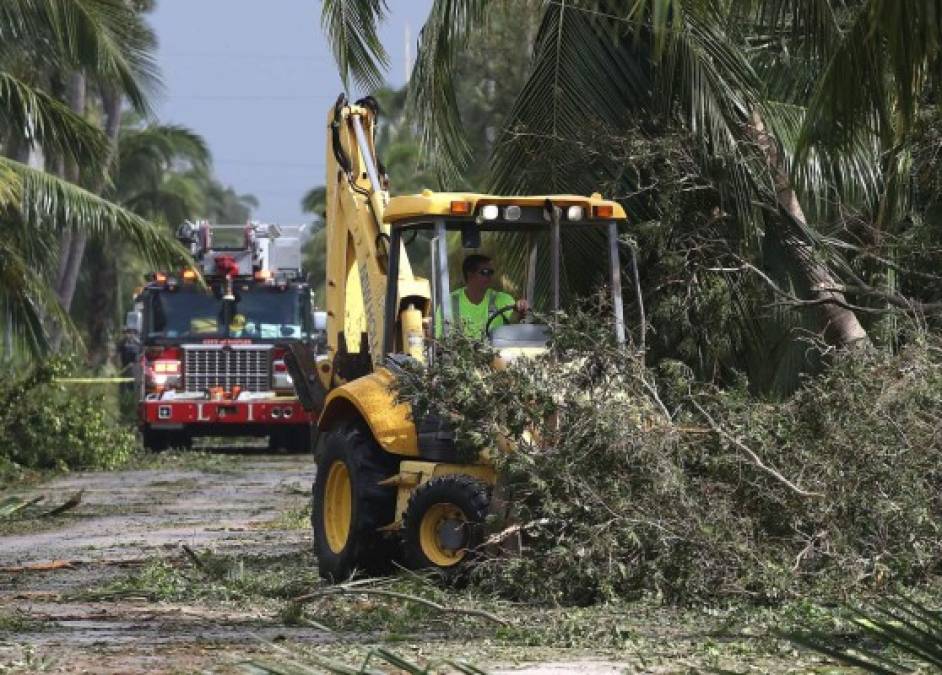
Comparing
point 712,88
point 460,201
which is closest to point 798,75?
point 712,88

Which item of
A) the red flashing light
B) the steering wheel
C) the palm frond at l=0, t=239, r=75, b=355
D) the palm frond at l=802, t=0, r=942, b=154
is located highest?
the red flashing light

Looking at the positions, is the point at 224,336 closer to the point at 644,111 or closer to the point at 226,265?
the point at 226,265

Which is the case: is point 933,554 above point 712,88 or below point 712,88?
below

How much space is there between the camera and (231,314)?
29.9m

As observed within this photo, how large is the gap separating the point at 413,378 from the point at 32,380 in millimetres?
15168

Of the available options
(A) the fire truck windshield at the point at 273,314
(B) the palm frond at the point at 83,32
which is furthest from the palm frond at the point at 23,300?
(A) the fire truck windshield at the point at 273,314

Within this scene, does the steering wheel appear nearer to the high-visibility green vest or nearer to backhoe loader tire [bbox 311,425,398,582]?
the high-visibility green vest

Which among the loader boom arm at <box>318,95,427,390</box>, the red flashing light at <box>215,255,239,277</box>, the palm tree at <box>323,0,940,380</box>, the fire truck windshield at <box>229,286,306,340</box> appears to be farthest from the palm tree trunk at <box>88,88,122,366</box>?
the loader boom arm at <box>318,95,427,390</box>

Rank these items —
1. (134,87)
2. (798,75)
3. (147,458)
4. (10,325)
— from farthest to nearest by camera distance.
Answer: (147,458)
(134,87)
(10,325)
(798,75)

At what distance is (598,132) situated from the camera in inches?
632

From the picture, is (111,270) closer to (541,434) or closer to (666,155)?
(666,155)

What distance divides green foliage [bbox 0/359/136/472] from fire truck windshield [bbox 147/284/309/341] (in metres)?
2.88

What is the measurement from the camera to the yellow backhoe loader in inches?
442

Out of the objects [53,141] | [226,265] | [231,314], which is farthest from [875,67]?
[231,314]
